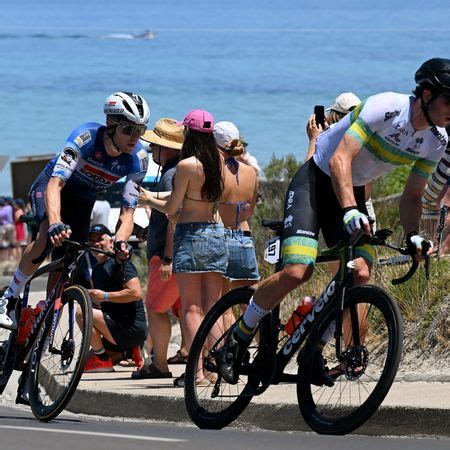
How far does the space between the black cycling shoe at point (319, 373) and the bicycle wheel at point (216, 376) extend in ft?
1.41

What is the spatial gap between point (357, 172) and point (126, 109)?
78.0 inches

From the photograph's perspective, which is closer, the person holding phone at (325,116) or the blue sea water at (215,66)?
the person holding phone at (325,116)

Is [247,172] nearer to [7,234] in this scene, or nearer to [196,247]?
[196,247]

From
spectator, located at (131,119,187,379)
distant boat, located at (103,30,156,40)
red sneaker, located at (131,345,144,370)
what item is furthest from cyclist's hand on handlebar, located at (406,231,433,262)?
distant boat, located at (103,30,156,40)

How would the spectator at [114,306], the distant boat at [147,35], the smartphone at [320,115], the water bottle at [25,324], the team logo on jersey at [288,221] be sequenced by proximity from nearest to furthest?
1. the team logo on jersey at [288,221]
2. the water bottle at [25,324]
3. the smartphone at [320,115]
4. the spectator at [114,306]
5. the distant boat at [147,35]

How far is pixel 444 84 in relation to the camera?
7930 millimetres

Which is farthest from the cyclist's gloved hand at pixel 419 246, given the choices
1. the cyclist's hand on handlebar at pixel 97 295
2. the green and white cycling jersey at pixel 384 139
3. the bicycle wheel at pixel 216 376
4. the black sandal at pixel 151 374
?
the cyclist's hand on handlebar at pixel 97 295

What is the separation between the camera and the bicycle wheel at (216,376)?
864 centimetres

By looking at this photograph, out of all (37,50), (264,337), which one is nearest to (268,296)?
(264,337)

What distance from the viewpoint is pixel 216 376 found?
8.94 m

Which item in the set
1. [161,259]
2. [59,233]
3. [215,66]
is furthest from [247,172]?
[215,66]

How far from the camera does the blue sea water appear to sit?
206 feet

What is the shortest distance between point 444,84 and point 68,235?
104 inches

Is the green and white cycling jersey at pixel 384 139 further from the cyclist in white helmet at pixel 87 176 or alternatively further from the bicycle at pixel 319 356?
the cyclist in white helmet at pixel 87 176
